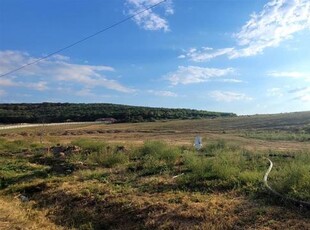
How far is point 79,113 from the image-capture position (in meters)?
124

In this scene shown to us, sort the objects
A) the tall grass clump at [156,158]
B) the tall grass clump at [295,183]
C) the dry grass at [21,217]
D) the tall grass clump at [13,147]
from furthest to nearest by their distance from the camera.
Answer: the tall grass clump at [13,147], the tall grass clump at [156,158], the dry grass at [21,217], the tall grass clump at [295,183]

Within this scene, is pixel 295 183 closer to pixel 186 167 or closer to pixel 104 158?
pixel 186 167

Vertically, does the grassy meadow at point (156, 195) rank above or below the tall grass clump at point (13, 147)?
above

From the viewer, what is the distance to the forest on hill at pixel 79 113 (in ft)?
356

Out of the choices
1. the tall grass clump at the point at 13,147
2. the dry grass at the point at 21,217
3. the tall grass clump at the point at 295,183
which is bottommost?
the tall grass clump at the point at 13,147

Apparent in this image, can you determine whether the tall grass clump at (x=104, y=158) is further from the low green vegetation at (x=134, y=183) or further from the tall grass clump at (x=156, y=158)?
the tall grass clump at (x=156, y=158)

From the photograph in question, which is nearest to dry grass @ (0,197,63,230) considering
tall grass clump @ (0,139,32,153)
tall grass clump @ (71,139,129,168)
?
tall grass clump @ (71,139,129,168)

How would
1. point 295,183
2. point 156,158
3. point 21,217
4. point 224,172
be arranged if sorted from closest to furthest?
point 295,183 → point 21,217 → point 224,172 → point 156,158

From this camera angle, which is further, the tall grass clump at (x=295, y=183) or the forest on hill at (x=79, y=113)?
the forest on hill at (x=79, y=113)

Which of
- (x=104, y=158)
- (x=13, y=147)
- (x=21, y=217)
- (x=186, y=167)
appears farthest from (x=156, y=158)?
(x=13, y=147)

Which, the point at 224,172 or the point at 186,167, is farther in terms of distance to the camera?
the point at 186,167

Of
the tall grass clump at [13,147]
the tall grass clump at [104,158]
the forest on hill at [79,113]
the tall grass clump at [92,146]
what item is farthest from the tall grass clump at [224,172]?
the forest on hill at [79,113]

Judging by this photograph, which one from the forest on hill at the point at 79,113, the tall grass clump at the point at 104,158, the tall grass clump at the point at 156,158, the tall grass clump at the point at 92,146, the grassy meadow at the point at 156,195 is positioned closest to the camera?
the grassy meadow at the point at 156,195

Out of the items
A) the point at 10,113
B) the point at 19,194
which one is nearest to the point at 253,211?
the point at 19,194
